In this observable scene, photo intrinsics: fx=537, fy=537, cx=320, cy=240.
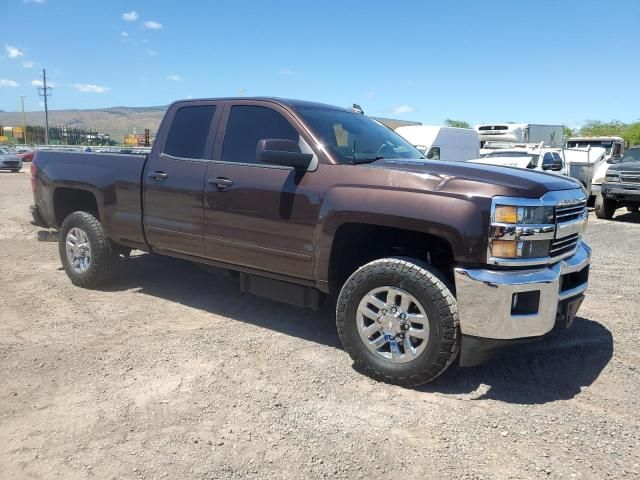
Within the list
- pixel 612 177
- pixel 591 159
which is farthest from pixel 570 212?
pixel 591 159

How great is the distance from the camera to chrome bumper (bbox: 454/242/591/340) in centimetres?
315

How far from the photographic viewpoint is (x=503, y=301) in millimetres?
3143

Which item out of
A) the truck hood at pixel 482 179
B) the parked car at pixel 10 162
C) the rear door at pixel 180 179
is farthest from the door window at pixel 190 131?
the parked car at pixel 10 162

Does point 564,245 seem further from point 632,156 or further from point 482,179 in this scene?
point 632,156

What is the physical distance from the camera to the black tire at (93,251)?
216 inches

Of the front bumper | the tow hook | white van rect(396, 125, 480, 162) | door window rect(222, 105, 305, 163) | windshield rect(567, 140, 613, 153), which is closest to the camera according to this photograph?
door window rect(222, 105, 305, 163)

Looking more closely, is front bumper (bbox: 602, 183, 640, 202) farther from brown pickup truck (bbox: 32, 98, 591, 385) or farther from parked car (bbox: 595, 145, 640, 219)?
brown pickup truck (bbox: 32, 98, 591, 385)

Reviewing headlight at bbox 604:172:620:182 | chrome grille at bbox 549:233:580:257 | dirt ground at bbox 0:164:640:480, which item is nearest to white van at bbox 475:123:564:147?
headlight at bbox 604:172:620:182

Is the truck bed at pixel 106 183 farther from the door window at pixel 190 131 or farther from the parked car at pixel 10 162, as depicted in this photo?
the parked car at pixel 10 162

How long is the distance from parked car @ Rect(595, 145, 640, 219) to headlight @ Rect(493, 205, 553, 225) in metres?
10.9

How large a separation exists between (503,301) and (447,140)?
12767 millimetres

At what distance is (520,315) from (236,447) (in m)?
1.80

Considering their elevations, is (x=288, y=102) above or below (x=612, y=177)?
above

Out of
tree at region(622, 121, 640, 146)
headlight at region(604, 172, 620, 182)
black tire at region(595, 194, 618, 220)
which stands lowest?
black tire at region(595, 194, 618, 220)
